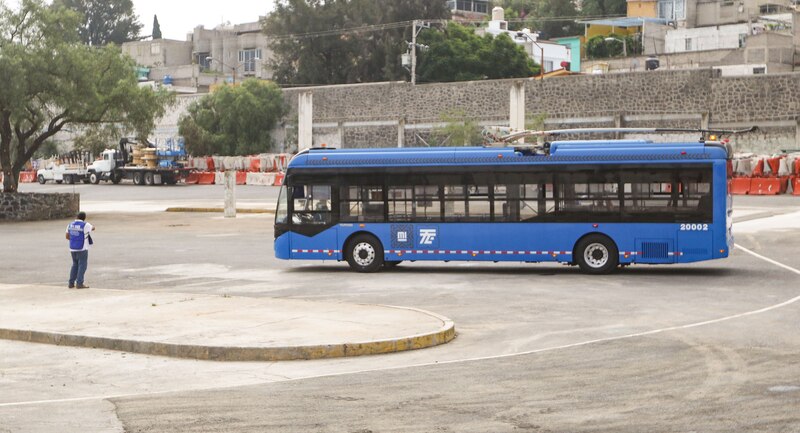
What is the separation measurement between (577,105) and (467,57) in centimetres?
2621

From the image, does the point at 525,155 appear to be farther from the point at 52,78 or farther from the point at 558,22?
the point at 558,22

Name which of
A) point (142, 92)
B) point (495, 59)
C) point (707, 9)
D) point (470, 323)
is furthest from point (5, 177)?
point (707, 9)

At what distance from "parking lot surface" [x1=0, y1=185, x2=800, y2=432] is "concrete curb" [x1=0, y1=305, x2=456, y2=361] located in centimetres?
17

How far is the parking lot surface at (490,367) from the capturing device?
31.0 feet

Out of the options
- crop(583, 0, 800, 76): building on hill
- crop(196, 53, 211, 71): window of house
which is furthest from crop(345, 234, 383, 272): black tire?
crop(196, 53, 211, 71): window of house

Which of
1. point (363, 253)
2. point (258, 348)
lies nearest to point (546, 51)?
point (363, 253)

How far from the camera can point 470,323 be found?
16141mm

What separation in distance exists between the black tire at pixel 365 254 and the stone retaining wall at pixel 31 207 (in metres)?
25.5

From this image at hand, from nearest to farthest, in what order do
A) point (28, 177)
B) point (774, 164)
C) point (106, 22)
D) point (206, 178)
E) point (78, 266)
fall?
point (78, 266), point (774, 164), point (206, 178), point (28, 177), point (106, 22)

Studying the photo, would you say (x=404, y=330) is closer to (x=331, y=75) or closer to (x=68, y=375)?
(x=68, y=375)

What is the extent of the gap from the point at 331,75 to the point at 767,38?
121ft

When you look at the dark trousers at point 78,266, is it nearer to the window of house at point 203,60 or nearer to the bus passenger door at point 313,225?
the bus passenger door at point 313,225

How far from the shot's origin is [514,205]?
23.5 meters

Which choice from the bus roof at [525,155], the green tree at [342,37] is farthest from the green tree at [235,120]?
the bus roof at [525,155]
